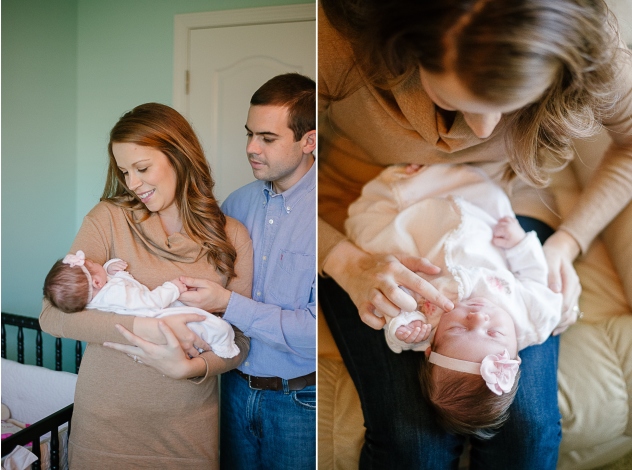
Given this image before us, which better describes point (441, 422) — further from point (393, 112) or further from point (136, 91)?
point (136, 91)

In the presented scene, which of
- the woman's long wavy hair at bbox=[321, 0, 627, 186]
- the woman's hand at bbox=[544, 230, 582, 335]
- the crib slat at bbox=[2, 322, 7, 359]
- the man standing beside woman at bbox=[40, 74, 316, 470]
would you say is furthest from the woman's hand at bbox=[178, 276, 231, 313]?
the woman's hand at bbox=[544, 230, 582, 335]

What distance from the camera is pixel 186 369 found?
1261 millimetres

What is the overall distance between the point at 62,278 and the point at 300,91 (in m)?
0.75

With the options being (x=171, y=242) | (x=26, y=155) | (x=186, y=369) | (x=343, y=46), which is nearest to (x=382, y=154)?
(x=343, y=46)

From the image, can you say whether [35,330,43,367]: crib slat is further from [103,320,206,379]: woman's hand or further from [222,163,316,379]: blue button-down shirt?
[222,163,316,379]: blue button-down shirt

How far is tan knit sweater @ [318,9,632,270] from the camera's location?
1.16 m

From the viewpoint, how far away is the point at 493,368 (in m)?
1.14

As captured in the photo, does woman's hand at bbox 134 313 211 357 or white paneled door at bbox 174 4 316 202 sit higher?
white paneled door at bbox 174 4 316 202

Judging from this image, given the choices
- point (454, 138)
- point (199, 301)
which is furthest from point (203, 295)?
point (454, 138)

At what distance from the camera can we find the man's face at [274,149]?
1.33 meters

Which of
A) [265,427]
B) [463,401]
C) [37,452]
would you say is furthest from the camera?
[265,427]

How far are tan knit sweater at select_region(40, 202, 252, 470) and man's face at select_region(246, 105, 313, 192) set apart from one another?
0.27 meters

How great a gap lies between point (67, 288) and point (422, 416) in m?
0.90

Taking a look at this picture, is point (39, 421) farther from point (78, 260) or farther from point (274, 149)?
point (274, 149)
